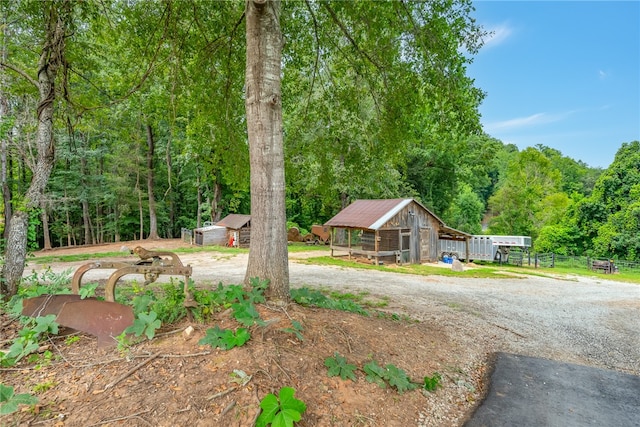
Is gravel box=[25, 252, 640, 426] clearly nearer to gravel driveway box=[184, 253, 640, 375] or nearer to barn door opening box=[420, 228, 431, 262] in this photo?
gravel driveway box=[184, 253, 640, 375]

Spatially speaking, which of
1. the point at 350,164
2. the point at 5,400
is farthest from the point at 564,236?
the point at 5,400

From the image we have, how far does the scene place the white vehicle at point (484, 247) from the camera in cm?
1875

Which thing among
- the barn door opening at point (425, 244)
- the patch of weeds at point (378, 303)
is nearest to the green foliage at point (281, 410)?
the patch of weeds at point (378, 303)

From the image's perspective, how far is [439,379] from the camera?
3.07 meters

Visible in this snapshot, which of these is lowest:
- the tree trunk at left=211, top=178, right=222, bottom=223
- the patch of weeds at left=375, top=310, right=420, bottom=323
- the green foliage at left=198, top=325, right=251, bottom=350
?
the patch of weeds at left=375, top=310, right=420, bottom=323

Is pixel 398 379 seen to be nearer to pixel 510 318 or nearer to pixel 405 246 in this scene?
pixel 510 318

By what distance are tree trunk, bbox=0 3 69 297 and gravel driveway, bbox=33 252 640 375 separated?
4.46 meters

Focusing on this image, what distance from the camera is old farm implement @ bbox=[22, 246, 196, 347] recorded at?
8.89 ft

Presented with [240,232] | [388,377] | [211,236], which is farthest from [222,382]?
[211,236]

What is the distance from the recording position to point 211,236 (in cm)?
2047

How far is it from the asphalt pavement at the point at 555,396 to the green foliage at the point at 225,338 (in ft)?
6.36

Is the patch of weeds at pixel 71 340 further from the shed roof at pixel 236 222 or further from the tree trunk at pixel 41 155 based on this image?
the shed roof at pixel 236 222

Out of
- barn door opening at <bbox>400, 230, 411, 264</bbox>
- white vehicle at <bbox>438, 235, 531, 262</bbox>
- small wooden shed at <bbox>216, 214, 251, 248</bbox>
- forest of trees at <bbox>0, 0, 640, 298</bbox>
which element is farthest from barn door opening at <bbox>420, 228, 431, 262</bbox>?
forest of trees at <bbox>0, 0, 640, 298</bbox>

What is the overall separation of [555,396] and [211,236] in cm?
1984
